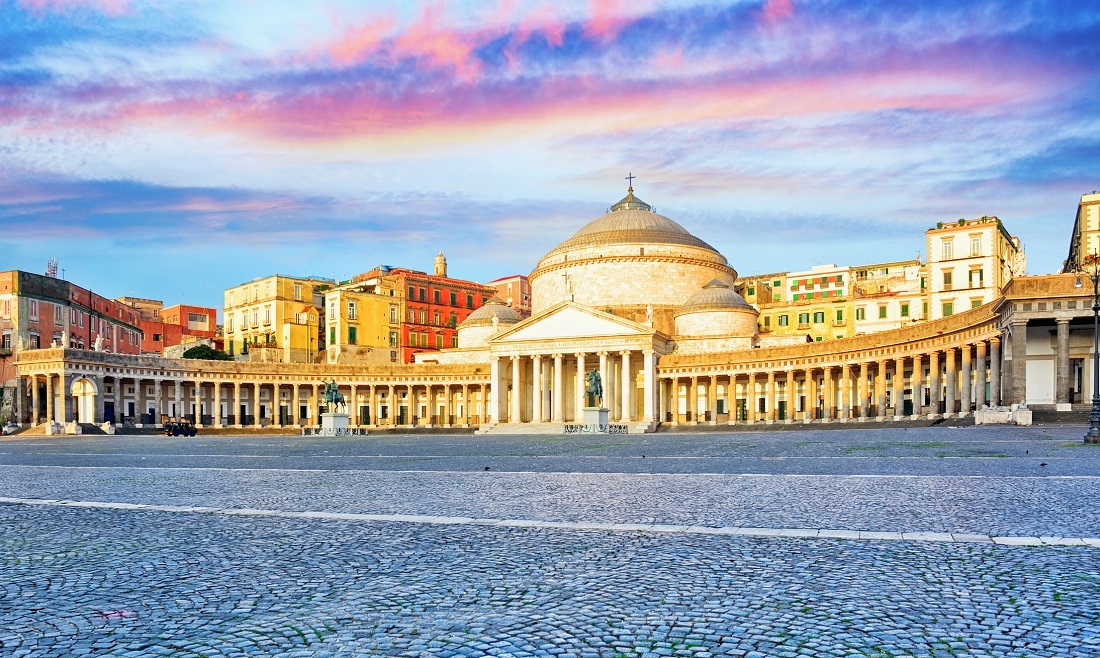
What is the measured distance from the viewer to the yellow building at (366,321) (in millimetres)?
90688

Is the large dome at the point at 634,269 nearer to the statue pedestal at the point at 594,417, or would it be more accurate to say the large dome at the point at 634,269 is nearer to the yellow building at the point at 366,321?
the yellow building at the point at 366,321

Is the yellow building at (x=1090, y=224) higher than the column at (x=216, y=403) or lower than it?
higher

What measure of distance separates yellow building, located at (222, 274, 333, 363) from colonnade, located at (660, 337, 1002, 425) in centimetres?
3876

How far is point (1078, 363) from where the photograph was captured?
1735 inches

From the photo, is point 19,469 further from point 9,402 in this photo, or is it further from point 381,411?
point 381,411

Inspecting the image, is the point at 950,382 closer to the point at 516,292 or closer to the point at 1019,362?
the point at 1019,362

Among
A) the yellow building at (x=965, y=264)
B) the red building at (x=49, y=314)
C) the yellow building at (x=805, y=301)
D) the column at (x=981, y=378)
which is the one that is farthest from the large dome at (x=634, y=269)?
the red building at (x=49, y=314)

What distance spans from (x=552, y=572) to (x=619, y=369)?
67709 millimetres

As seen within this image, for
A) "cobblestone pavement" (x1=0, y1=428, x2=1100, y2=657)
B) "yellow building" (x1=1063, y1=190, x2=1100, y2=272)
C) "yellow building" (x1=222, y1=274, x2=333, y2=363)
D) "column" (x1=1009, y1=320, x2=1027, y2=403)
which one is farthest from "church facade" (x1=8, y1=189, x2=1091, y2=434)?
"cobblestone pavement" (x1=0, y1=428, x2=1100, y2=657)

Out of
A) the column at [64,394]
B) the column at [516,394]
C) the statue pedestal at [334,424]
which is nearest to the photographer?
the statue pedestal at [334,424]

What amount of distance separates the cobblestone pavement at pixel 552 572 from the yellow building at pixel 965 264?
61934 mm

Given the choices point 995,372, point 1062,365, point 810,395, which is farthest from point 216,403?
point 1062,365

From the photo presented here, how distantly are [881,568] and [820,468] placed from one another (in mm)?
10407

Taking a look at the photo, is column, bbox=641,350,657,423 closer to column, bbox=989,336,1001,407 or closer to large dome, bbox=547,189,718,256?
large dome, bbox=547,189,718,256
